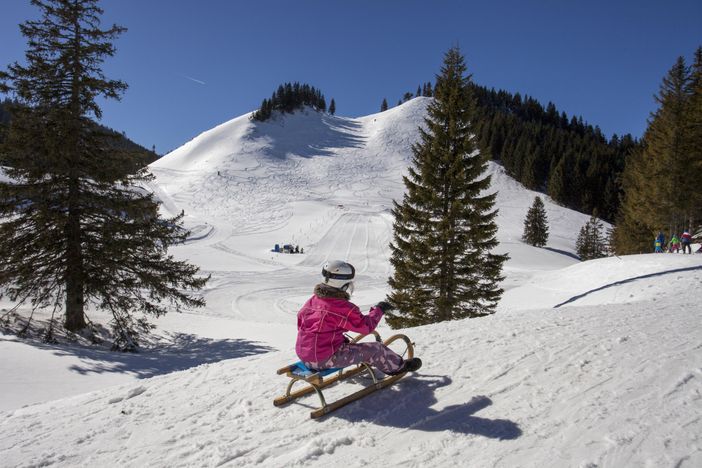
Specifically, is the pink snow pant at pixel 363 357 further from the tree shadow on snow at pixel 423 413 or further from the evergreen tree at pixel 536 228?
the evergreen tree at pixel 536 228

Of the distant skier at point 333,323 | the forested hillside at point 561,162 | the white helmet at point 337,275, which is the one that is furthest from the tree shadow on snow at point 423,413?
the forested hillside at point 561,162

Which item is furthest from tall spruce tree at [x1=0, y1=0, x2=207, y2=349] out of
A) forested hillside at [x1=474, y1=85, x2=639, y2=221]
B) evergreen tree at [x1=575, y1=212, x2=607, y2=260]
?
forested hillside at [x1=474, y1=85, x2=639, y2=221]

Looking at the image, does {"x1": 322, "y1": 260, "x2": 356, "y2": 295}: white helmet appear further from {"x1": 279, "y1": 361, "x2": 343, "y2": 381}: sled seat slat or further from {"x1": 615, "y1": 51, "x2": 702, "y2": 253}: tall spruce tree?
{"x1": 615, "y1": 51, "x2": 702, "y2": 253}: tall spruce tree

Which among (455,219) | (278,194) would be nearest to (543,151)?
(278,194)

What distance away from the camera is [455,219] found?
15336mm

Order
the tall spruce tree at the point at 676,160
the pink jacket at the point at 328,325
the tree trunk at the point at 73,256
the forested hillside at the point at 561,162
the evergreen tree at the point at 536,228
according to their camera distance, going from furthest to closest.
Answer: the forested hillside at the point at 561,162
the evergreen tree at the point at 536,228
the tall spruce tree at the point at 676,160
the tree trunk at the point at 73,256
the pink jacket at the point at 328,325

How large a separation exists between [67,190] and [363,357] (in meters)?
12.5

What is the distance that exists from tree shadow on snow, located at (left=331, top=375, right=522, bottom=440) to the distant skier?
0.31m

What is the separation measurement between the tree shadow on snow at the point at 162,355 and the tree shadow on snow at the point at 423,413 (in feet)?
24.0

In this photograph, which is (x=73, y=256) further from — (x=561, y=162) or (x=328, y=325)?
(x=561, y=162)

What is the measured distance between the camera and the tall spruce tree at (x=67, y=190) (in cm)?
1141

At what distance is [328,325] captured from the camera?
432cm

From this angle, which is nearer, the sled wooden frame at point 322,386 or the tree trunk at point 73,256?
the sled wooden frame at point 322,386

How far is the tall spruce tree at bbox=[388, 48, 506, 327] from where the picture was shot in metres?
15.2
